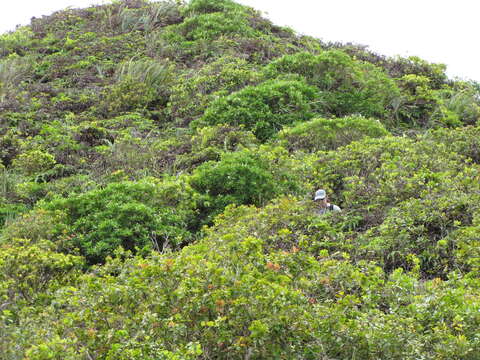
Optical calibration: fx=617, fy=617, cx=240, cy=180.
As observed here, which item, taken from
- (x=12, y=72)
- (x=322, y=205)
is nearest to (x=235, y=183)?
(x=322, y=205)

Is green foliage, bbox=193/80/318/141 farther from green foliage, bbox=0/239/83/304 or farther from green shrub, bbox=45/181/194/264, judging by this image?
green foliage, bbox=0/239/83/304

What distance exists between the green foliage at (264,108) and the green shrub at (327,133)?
96cm

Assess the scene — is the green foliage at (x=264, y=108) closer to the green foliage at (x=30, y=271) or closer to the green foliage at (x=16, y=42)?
the green foliage at (x=30, y=271)

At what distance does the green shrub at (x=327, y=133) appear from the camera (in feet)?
43.3

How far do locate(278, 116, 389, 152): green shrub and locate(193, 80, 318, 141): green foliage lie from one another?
96 cm

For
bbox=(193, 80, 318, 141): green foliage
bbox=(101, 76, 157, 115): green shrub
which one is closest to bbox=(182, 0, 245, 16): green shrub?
bbox=(101, 76, 157, 115): green shrub

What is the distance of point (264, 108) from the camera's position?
14914 mm

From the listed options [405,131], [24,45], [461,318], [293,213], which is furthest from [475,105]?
[24,45]

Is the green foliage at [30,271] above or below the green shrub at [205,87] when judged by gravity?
below

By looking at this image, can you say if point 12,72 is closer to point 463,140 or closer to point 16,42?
point 16,42

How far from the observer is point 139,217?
32.1ft

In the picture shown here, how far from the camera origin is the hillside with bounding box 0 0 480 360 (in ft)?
16.8

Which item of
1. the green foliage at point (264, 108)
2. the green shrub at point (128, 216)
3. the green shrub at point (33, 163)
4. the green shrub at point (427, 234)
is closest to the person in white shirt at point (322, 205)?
the green shrub at point (427, 234)

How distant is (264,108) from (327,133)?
220cm
